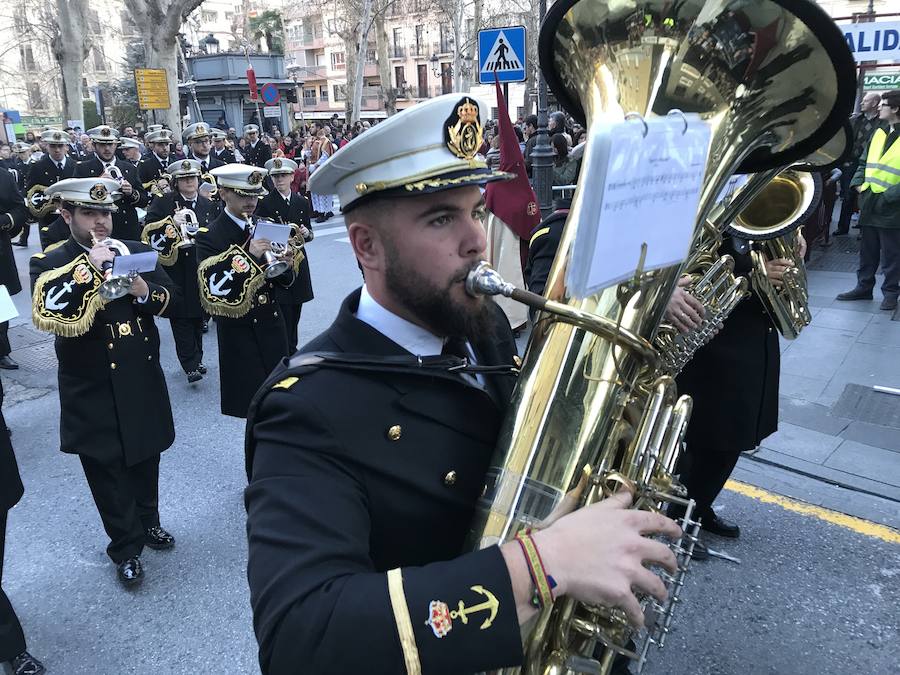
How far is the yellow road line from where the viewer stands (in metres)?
3.64

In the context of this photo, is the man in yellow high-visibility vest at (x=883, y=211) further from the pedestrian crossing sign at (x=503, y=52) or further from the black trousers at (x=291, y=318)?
the black trousers at (x=291, y=318)

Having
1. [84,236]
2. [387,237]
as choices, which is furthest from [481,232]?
[84,236]

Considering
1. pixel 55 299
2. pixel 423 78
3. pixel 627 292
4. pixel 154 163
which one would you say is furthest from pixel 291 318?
pixel 423 78

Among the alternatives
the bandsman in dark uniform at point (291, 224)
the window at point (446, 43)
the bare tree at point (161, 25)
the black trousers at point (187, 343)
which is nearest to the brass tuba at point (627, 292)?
the bandsman in dark uniform at point (291, 224)

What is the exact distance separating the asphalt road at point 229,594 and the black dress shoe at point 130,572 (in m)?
0.05

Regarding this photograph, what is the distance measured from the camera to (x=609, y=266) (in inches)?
43.8

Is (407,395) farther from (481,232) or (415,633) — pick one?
(415,633)

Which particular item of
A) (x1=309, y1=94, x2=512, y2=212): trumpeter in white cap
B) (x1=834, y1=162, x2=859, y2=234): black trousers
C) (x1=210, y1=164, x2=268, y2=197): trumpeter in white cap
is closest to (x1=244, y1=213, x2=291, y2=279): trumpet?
(x1=210, y1=164, x2=268, y2=197): trumpeter in white cap

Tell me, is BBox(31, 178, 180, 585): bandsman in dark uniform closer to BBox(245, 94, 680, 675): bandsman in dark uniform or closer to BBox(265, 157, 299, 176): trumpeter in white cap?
BBox(245, 94, 680, 675): bandsman in dark uniform

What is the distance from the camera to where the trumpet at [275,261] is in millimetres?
4640

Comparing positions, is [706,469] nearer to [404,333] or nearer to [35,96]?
[404,333]

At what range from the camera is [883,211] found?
721cm

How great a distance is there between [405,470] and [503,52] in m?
8.64

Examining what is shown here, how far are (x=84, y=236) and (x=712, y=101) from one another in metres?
3.41
